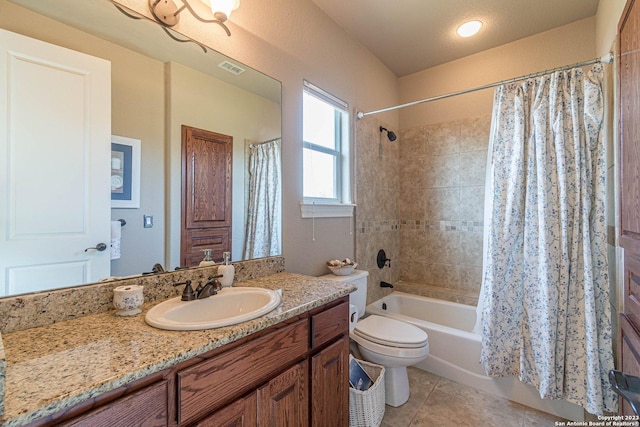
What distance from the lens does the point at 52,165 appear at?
896 mm

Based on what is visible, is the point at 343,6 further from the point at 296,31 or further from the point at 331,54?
the point at 296,31

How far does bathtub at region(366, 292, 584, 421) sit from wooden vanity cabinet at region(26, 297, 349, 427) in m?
1.08

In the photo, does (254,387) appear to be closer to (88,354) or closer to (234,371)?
(234,371)

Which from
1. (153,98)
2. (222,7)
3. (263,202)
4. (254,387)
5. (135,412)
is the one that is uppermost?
(222,7)

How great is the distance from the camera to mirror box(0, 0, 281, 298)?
Answer: 95 cm

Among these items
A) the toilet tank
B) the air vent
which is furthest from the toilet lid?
the air vent

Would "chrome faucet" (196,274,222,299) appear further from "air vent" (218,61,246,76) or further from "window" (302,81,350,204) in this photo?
"air vent" (218,61,246,76)

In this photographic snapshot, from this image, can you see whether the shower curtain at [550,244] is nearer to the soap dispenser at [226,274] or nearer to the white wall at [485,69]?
the white wall at [485,69]

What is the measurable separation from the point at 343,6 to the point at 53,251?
6.96 ft

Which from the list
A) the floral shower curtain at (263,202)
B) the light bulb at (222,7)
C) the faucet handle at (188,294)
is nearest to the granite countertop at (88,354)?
the faucet handle at (188,294)

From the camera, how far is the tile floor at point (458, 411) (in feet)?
5.34

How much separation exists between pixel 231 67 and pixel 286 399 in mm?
1500

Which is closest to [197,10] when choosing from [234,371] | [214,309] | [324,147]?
[324,147]

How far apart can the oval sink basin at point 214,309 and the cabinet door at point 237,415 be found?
0.77ft
